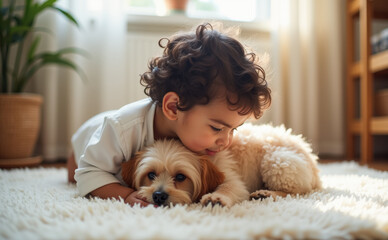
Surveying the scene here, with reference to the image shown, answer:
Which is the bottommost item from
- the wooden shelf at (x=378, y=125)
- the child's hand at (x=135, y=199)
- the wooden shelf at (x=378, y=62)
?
the child's hand at (x=135, y=199)

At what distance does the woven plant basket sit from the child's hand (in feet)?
4.48

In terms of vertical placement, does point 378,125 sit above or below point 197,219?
above

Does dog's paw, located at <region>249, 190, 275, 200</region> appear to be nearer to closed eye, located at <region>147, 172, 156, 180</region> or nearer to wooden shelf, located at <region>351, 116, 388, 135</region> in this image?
closed eye, located at <region>147, 172, 156, 180</region>

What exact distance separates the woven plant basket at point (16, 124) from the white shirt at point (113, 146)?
3.62 ft

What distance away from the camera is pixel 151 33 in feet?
8.66

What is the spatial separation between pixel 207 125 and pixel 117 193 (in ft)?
1.11

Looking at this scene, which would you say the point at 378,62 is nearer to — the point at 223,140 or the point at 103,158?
the point at 223,140

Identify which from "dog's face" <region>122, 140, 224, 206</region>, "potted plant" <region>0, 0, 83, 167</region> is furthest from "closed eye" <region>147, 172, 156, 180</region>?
"potted plant" <region>0, 0, 83, 167</region>

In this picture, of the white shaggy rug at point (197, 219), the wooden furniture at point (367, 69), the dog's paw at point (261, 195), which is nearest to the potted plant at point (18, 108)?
the white shaggy rug at point (197, 219)

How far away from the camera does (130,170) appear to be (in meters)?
1.04

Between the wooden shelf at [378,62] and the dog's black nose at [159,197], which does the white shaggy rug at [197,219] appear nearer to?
the dog's black nose at [159,197]

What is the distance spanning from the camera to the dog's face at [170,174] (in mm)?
929

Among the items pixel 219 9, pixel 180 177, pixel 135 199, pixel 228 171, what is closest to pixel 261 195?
pixel 228 171

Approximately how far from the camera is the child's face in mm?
1028
